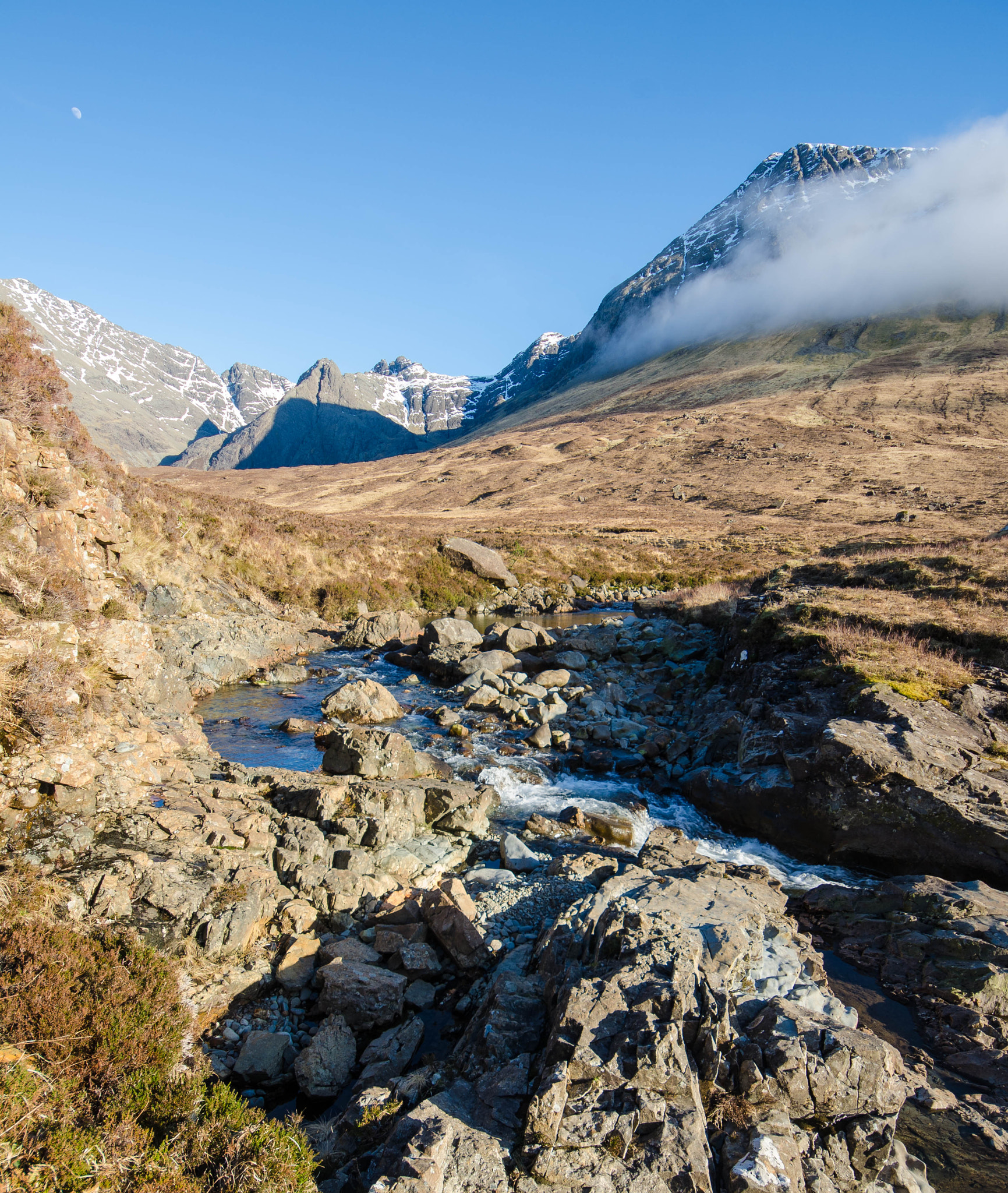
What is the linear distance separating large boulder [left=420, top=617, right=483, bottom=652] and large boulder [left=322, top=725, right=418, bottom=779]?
10749 mm

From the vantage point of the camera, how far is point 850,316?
158250mm

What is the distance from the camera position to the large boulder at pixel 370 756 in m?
13.8

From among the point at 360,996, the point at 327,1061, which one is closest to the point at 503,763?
the point at 360,996

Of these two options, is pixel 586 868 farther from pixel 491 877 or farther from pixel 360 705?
pixel 360 705

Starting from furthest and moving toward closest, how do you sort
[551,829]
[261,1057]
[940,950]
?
1. [551,829]
2. [940,950]
3. [261,1057]

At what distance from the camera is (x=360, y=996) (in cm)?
742

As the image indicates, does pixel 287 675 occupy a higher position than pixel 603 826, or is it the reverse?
pixel 287 675

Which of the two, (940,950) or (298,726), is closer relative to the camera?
(940,950)

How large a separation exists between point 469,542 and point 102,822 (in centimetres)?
3447

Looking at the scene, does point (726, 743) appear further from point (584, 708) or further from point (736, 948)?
Answer: point (736, 948)

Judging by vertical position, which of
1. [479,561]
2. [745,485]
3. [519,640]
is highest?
[479,561]

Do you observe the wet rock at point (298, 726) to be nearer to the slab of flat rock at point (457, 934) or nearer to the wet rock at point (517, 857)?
the wet rock at point (517, 857)

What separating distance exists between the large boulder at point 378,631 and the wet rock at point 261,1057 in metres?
21.7

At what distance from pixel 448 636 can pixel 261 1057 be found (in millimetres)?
19693
